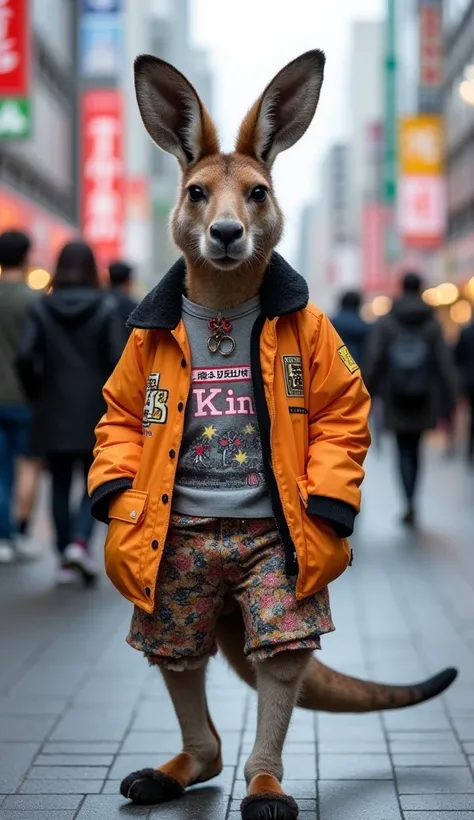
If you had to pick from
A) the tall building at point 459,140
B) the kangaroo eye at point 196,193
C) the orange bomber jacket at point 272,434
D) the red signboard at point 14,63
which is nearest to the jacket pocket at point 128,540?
the orange bomber jacket at point 272,434

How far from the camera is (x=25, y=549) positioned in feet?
33.4

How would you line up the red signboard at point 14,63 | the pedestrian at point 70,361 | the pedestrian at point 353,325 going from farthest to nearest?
the red signboard at point 14,63 → the pedestrian at point 353,325 → the pedestrian at point 70,361

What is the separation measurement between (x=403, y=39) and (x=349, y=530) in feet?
204

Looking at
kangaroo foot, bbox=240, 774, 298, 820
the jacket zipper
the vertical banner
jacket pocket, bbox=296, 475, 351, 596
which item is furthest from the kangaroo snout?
the vertical banner

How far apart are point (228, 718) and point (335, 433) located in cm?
183

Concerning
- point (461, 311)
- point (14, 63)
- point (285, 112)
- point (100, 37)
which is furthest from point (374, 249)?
point (285, 112)

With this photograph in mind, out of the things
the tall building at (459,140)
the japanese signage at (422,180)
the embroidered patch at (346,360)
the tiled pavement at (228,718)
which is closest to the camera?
the embroidered patch at (346,360)

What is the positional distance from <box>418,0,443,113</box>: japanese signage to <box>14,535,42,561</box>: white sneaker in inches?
1655

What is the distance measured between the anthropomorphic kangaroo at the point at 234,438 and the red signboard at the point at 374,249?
69973 millimetres

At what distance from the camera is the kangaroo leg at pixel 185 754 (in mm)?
4449

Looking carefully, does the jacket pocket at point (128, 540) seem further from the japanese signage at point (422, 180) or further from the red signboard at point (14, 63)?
the japanese signage at point (422, 180)

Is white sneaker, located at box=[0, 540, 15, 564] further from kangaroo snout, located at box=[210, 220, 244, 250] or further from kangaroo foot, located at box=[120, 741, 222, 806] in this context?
kangaroo snout, located at box=[210, 220, 244, 250]

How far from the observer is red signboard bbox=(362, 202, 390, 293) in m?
75.8

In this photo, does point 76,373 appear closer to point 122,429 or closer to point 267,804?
point 122,429
